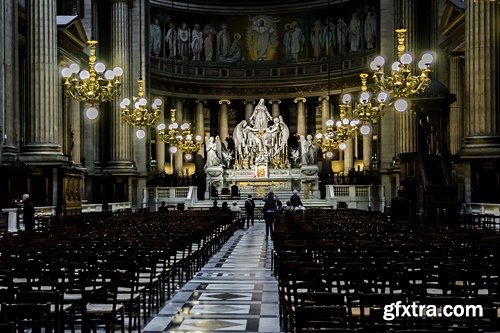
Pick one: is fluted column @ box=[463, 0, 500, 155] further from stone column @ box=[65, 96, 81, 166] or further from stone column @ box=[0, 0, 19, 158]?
stone column @ box=[65, 96, 81, 166]

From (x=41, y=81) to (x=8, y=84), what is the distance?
9.16 feet

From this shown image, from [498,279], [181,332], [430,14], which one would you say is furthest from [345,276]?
[430,14]

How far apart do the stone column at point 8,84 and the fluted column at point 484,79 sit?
714 inches

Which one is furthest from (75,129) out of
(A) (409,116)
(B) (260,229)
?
(A) (409,116)

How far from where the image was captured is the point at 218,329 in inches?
427

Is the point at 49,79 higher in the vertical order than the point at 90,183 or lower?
higher

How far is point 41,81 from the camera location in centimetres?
3494

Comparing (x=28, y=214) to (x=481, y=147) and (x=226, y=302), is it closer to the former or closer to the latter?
(x=226, y=302)

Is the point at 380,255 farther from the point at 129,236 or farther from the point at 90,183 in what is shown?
the point at 90,183

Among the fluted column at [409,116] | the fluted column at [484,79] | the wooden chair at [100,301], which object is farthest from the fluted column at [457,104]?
the wooden chair at [100,301]

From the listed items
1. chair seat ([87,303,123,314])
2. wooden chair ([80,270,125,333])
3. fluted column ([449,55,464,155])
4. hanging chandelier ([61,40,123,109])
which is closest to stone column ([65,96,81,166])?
hanging chandelier ([61,40,123,109])

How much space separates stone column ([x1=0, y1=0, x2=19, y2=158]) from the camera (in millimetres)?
31438

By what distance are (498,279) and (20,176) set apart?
2587 centimetres

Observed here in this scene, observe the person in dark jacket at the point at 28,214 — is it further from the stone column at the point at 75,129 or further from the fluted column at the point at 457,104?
the fluted column at the point at 457,104
